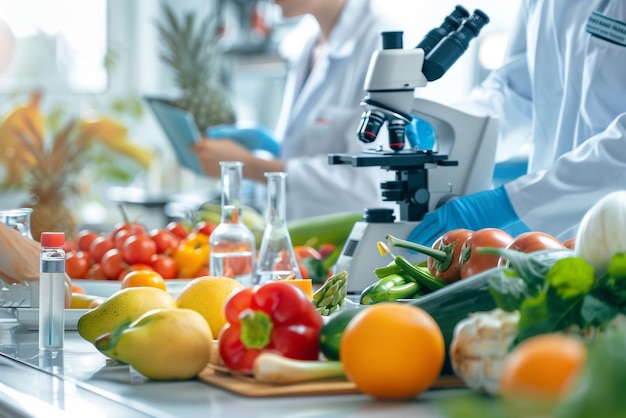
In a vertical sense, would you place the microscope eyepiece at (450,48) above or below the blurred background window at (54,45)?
below

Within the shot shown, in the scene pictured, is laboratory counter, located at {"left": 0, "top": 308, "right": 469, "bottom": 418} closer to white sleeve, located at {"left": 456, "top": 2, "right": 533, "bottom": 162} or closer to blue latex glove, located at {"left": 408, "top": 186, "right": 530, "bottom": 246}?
blue latex glove, located at {"left": 408, "top": 186, "right": 530, "bottom": 246}

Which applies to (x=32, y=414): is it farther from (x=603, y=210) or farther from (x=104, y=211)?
(x=104, y=211)

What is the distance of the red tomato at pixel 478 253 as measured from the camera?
47.1 inches

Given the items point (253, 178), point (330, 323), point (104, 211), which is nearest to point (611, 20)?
point (330, 323)

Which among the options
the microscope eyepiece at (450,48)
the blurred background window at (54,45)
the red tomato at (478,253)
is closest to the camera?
the red tomato at (478,253)

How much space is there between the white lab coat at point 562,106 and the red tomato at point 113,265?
0.85 meters

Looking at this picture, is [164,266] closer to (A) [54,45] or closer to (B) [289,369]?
(B) [289,369]

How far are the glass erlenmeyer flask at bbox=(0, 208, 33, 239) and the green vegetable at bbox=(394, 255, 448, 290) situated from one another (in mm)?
764

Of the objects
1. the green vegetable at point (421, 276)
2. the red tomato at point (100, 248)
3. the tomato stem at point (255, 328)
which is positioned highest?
the green vegetable at point (421, 276)

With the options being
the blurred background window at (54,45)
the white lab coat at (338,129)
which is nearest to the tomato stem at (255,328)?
the white lab coat at (338,129)

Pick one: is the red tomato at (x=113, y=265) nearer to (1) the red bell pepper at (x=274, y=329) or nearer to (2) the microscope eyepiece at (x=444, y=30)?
(2) the microscope eyepiece at (x=444, y=30)

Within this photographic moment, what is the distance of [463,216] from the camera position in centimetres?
188

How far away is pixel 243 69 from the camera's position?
20.5ft

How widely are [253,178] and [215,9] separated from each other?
3.35 meters
